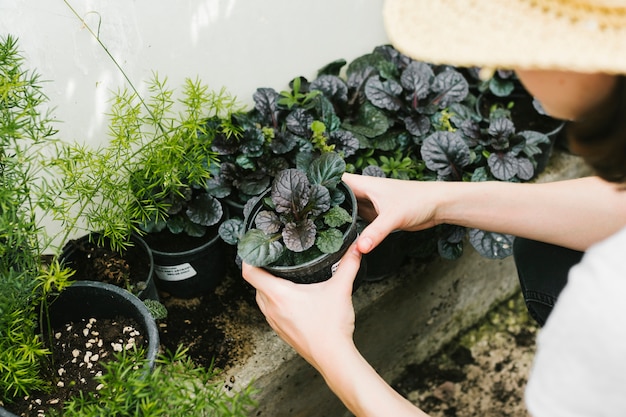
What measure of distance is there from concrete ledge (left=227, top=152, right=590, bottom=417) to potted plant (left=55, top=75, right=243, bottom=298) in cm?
30

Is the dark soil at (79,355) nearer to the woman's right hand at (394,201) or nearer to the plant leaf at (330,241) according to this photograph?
the plant leaf at (330,241)

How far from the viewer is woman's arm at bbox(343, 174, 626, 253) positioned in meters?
1.60

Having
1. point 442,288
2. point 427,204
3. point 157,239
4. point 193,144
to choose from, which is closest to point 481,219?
point 427,204

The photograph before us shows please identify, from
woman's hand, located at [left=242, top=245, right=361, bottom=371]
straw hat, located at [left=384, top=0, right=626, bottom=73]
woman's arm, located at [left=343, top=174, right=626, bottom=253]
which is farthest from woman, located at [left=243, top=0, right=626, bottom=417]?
woman's arm, located at [left=343, top=174, right=626, bottom=253]

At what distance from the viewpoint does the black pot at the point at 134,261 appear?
5.92ft

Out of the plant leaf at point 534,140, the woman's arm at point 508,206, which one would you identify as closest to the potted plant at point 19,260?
the woman's arm at point 508,206

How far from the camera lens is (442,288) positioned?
231cm

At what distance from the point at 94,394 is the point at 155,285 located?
51cm

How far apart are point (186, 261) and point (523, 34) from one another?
129 centimetres

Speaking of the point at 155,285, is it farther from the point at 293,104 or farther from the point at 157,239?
the point at 293,104

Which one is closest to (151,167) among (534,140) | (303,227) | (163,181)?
(163,181)

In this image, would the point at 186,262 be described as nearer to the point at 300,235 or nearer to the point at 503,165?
the point at 300,235

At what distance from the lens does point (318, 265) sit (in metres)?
1.53

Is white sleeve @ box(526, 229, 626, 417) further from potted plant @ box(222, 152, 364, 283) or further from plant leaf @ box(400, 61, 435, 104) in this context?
plant leaf @ box(400, 61, 435, 104)
